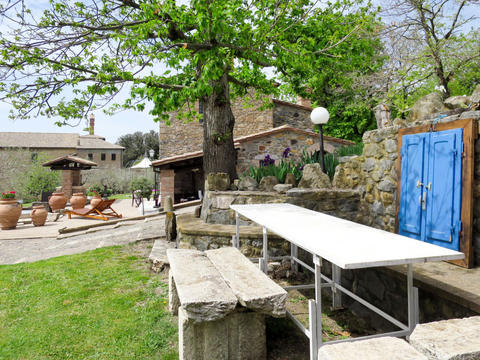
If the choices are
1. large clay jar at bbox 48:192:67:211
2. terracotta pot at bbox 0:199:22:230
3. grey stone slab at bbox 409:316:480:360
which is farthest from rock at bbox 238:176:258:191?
large clay jar at bbox 48:192:67:211

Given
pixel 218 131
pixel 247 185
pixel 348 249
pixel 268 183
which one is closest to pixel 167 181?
pixel 218 131

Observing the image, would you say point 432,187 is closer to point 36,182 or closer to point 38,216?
point 38,216

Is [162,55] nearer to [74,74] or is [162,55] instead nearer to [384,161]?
[74,74]

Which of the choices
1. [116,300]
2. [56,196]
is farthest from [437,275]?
[56,196]

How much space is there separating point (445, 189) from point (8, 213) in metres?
12.6

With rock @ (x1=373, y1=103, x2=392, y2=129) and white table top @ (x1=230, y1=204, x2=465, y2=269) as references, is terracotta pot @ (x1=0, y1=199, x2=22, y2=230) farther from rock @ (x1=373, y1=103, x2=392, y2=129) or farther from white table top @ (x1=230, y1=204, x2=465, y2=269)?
rock @ (x1=373, y1=103, x2=392, y2=129)

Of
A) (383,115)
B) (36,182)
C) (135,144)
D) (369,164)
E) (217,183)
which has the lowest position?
(36,182)

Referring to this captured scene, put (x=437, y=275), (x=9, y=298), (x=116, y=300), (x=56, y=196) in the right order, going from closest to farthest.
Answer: (x=437, y=275) → (x=116, y=300) → (x=9, y=298) → (x=56, y=196)

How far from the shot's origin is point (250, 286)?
8.45 ft

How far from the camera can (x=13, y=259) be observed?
22.8 ft

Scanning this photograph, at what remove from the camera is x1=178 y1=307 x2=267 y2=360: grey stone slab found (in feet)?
7.98

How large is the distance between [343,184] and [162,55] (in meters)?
3.87

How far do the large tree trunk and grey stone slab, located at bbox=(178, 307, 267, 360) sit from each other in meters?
4.31

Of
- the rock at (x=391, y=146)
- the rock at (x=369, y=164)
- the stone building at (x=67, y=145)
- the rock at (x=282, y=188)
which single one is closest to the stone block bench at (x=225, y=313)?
the rock at (x=282, y=188)
